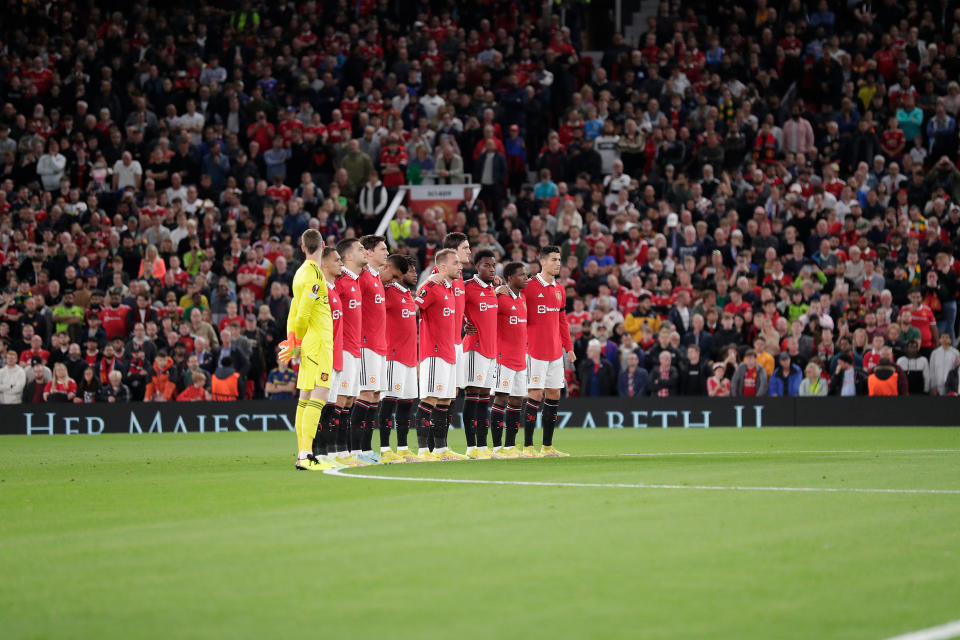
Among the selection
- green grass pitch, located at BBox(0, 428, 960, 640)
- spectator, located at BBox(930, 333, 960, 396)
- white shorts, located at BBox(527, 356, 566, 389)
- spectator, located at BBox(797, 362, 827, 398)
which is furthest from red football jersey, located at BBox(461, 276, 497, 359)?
spectator, located at BBox(930, 333, 960, 396)

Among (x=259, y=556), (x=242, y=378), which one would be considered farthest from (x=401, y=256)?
(x=242, y=378)

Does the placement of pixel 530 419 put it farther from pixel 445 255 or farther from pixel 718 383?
pixel 718 383

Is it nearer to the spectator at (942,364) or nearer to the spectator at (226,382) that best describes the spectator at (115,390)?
the spectator at (226,382)

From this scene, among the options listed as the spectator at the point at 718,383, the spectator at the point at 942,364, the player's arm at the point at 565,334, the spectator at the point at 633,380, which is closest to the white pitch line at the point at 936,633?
the player's arm at the point at 565,334

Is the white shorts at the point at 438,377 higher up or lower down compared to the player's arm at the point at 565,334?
lower down

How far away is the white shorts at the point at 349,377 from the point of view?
14.8 meters

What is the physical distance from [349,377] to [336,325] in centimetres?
55

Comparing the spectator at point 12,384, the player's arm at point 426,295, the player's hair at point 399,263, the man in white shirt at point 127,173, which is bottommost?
the spectator at point 12,384

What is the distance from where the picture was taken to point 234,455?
17.4 metres

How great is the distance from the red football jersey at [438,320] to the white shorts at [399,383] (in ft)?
1.36

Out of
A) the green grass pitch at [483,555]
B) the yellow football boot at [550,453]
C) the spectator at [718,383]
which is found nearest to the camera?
the green grass pitch at [483,555]

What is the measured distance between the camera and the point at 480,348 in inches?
659

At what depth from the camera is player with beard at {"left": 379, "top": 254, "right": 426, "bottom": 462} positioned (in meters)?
15.9

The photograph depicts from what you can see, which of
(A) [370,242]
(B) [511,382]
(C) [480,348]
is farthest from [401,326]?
(B) [511,382]
